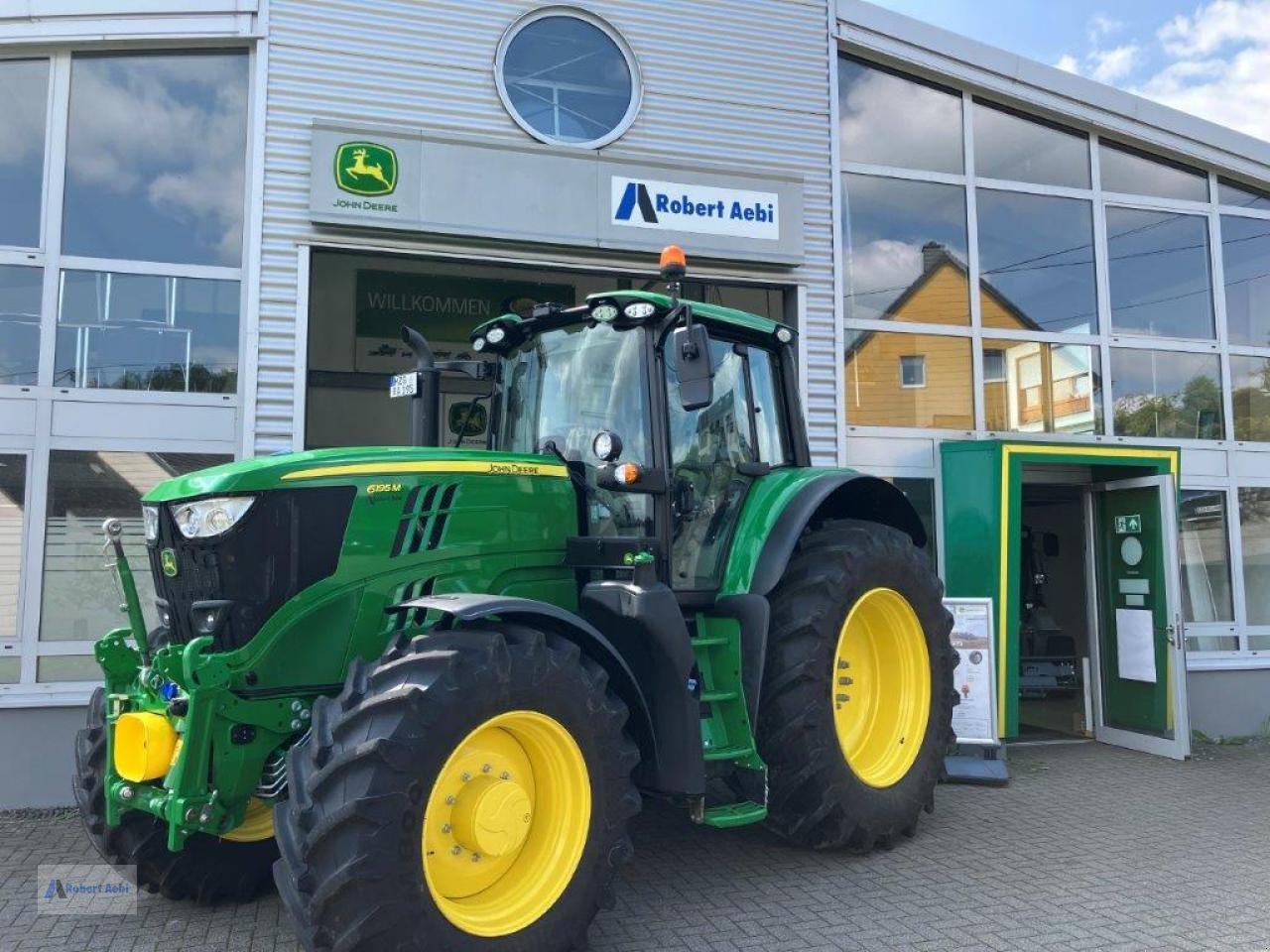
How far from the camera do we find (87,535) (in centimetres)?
642

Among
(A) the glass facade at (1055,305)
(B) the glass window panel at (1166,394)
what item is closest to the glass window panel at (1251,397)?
(A) the glass facade at (1055,305)

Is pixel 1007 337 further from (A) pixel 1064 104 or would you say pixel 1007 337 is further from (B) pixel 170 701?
(B) pixel 170 701

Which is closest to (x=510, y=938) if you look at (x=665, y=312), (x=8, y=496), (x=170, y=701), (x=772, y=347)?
(x=170, y=701)

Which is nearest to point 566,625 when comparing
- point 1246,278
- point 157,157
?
point 157,157

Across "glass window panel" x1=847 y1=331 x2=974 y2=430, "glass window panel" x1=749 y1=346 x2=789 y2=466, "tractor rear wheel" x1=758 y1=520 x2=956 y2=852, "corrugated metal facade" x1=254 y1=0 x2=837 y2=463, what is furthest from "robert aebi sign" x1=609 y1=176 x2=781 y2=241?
"tractor rear wheel" x1=758 y1=520 x2=956 y2=852

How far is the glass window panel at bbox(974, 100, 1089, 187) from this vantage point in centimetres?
878

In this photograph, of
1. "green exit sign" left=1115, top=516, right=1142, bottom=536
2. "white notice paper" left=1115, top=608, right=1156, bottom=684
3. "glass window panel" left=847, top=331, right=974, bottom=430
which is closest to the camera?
"white notice paper" left=1115, top=608, right=1156, bottom=684

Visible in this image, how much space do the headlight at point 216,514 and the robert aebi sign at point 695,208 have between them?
14.7ft

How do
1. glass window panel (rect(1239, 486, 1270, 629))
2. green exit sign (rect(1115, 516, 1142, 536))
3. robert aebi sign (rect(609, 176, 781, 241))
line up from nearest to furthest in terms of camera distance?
robert aebi sign (rect(609, 176, 781, 241)) < green exit sign (rect(1115, 516, 1142, 536)) < glass window panel (rect(1239, 486, 1270, 629))

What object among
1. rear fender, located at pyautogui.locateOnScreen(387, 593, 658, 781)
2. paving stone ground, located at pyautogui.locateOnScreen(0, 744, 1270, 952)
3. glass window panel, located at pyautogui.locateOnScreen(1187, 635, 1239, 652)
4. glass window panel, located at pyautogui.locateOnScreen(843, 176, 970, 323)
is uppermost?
glass window panel, located at pyautogui.locateOnScreen(843, 176, 970, 323)

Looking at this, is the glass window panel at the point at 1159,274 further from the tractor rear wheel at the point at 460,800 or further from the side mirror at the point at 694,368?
the tractor rear wheel at the point at 460,800

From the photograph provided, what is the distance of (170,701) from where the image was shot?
3.51m

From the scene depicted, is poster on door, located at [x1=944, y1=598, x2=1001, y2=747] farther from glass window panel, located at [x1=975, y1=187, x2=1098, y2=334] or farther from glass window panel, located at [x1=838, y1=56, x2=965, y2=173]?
glass window panel, located at [x1=838, y1=56, x2=965, y2=173]

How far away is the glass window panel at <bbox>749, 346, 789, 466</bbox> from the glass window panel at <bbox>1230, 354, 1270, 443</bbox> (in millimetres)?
6008
